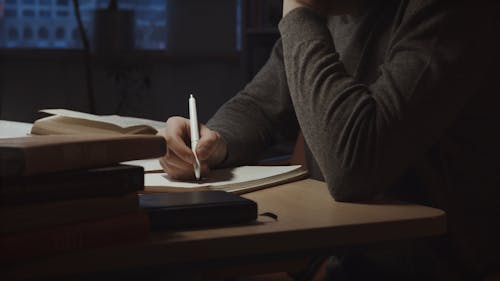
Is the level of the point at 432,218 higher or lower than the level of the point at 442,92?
lower

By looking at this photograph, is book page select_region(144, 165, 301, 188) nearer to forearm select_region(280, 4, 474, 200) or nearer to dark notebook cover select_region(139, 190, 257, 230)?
forearm select_region(280, 4, 474, 200)

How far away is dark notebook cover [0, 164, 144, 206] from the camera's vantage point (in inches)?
Answer: 29.2

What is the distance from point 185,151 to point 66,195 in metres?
0.48

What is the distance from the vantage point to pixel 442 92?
3.71ft

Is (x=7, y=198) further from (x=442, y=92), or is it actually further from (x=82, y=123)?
(x=442, y=92)

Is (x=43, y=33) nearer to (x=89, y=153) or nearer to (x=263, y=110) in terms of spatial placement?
(x=263, y=110)

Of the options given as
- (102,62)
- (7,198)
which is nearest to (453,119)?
(7,198)

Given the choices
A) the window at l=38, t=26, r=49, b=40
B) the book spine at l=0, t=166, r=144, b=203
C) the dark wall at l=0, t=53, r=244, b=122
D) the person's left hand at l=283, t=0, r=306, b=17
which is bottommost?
the dark wall at l=0, t=53, r=244, b=122

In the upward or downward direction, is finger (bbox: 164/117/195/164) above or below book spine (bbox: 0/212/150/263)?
above

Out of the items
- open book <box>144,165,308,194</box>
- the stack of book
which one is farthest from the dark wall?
the stack of book

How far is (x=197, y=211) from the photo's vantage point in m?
0.86

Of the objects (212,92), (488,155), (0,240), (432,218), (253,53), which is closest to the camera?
(0,240)

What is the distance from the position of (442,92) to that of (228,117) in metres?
0.59

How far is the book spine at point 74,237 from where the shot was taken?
72 cm
